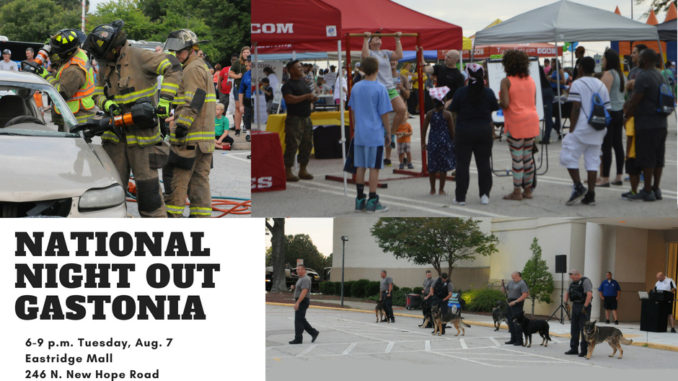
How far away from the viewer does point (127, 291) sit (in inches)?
208

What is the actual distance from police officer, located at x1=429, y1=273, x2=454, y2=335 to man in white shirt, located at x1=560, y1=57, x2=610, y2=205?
126 inches

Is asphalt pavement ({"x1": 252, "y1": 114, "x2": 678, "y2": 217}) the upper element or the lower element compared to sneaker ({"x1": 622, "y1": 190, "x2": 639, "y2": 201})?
lower

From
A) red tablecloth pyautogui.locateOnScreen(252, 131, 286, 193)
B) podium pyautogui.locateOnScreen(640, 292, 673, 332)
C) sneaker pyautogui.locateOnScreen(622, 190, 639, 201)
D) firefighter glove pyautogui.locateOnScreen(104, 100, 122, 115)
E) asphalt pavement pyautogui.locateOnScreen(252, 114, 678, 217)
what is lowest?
podium pyautogui.locateOnScreen(640, 292, 673, 332)

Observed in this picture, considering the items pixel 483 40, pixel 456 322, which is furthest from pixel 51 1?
pixel 456 322

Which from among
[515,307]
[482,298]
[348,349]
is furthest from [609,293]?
[348,349]

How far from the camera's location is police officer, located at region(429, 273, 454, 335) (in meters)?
6.39

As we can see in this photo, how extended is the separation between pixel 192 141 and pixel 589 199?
4613 millimetres

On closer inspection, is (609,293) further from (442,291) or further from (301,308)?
(301,308)

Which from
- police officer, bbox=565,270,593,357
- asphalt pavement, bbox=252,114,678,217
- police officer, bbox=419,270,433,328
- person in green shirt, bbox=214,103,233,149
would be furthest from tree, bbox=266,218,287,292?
person in green shirt, bbox=214,103,233,149

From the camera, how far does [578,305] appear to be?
7.43 meters

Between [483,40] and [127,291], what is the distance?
29.1 feet

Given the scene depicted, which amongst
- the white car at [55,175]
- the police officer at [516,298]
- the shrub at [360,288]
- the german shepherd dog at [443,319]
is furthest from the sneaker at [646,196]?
the white car at [55,175]

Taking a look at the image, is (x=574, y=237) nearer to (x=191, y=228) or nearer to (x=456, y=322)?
(x=456, y=322)

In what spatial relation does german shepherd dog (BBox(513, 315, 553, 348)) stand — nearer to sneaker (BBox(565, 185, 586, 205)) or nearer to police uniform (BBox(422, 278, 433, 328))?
police uniform (BBox(422, 278, 433, 328))
